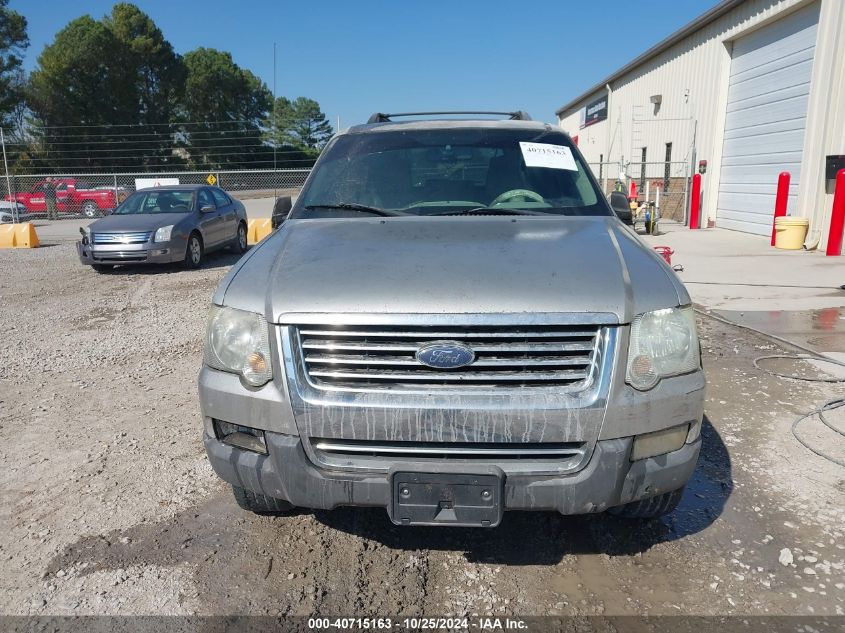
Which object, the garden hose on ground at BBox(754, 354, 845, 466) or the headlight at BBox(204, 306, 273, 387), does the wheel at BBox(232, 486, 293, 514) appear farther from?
the garden hose on ground at BBox(754, 354, 845, 466)

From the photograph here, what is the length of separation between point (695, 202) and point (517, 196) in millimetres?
16218

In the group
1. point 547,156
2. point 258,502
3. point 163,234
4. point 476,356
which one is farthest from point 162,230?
point 476,356

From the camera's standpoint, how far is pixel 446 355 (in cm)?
228

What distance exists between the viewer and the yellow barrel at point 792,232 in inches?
491

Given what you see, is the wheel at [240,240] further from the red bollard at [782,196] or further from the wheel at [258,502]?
the wheel at [258,502]

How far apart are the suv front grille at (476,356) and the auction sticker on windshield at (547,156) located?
173 centimetres

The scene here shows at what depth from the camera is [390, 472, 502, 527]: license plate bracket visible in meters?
2.25

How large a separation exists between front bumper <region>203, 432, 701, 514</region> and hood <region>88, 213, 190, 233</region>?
972 centimetres

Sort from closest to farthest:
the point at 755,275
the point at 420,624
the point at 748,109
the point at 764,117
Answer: the point at 420,624 < the point at 755,275 < the point at 764,117 < the point at 748,109

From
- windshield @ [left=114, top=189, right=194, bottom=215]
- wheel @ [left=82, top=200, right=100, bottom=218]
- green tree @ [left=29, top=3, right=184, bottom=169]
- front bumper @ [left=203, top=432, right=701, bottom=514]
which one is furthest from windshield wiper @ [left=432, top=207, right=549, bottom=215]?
green tree @ [left=29, top=3, right=184, bottom=169]

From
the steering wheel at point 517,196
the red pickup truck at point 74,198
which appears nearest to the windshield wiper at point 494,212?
the steering wheel at point 517,196

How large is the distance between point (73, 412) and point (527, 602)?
11.9ft

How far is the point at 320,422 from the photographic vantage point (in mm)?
2303

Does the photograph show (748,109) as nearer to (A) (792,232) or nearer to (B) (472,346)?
(A) (792,232)
